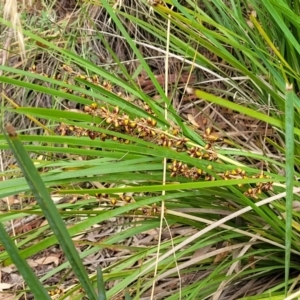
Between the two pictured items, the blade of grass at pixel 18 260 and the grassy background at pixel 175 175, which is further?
the grassy background at pixel 175 175

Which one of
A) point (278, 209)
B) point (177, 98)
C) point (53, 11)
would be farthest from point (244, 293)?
point (53, 11)

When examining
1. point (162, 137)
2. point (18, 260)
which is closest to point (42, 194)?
point (18, 260)

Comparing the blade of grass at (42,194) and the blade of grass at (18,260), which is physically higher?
the blade of grass at (42,194)

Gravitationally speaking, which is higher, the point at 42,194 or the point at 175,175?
the point at 42,194

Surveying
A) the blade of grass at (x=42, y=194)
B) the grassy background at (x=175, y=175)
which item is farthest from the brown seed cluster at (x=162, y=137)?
the blade of grass at (x=42, y=194)

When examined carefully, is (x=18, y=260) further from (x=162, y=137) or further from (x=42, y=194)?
(x=162, y=137)

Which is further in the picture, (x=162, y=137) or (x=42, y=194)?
(x=162, y=137)

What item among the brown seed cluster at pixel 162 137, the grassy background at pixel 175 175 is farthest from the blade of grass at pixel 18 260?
the brown seed cluster at pixel 162 137

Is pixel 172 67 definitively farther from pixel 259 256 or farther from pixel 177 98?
pixel 259 256

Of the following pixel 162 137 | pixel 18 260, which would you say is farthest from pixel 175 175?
pixel 18 260

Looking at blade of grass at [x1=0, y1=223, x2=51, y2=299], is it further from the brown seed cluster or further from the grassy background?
the brown seed cluster

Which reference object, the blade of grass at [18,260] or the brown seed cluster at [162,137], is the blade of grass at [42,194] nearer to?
the blade of grass at [18,260]
